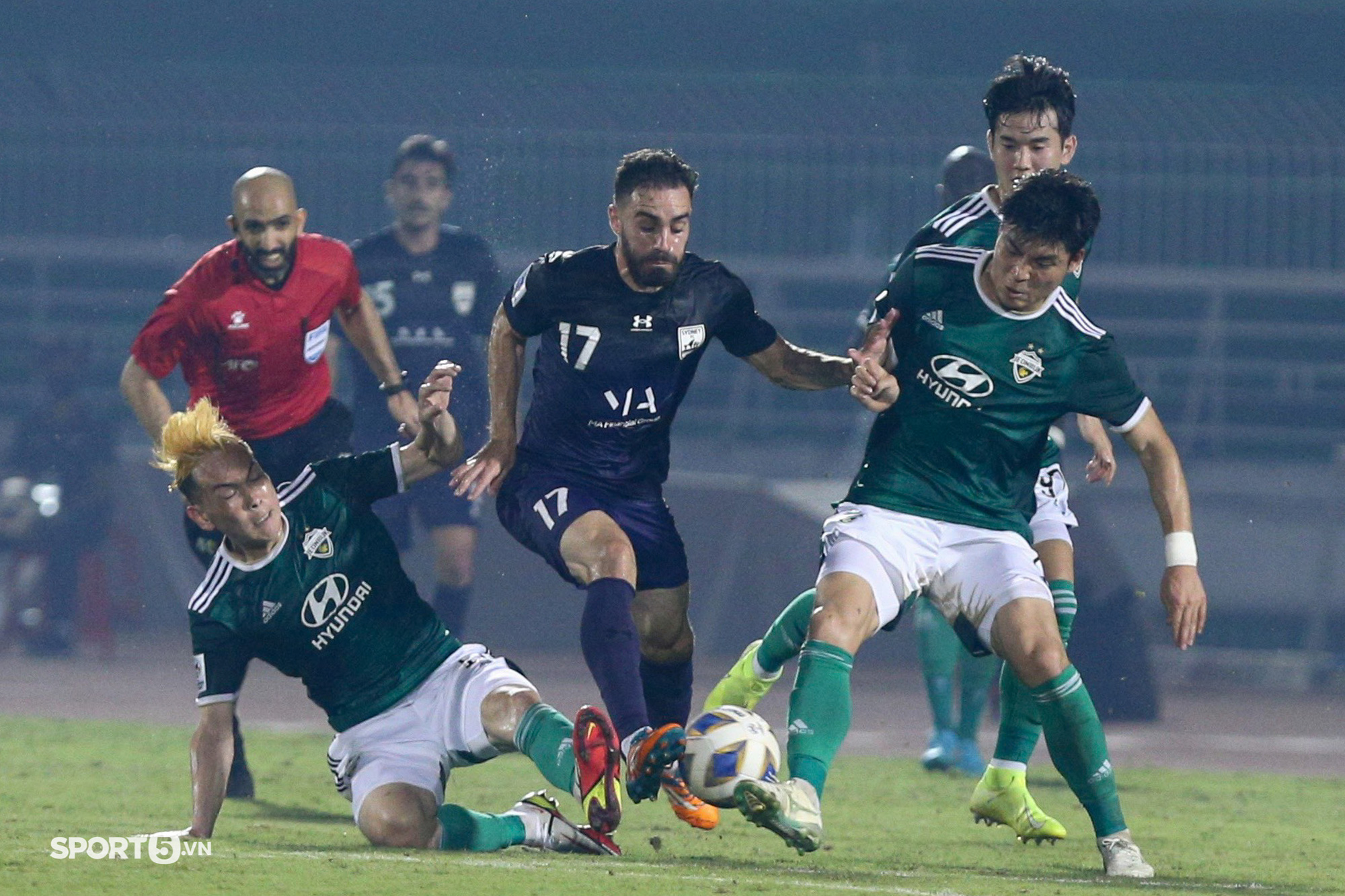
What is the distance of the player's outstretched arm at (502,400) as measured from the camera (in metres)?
5.95

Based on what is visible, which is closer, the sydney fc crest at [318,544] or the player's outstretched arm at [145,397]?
the sydney fc crest at [318,544]

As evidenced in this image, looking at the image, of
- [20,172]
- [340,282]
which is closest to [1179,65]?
[20,172]

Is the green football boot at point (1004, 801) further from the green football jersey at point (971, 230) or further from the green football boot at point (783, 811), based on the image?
the green football boot at point (783, 811)

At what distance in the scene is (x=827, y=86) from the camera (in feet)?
51.2

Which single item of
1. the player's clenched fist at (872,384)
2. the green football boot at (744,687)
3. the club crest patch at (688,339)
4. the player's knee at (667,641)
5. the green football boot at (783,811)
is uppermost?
the club crest patch at (688,339)

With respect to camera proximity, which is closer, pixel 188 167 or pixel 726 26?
pixel 188 167

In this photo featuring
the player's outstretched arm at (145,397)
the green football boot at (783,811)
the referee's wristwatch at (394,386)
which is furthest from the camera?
the referee's wristwatch at (394,386)

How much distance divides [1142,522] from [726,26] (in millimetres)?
7912

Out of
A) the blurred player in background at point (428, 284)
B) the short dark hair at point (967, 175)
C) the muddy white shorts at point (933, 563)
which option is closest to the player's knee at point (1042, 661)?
the muddy white shorts at point (933, 563)

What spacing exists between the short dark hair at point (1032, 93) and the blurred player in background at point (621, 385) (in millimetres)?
932

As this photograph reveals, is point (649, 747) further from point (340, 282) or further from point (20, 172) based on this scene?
point (20, 172)

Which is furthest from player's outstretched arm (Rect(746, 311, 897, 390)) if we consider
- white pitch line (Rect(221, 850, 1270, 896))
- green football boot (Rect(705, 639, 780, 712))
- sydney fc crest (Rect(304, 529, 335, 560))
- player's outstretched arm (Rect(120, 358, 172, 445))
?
player's outstretched arm (Rect(120, 358, 172, 445))

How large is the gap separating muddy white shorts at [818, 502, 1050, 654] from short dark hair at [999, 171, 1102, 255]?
846mm

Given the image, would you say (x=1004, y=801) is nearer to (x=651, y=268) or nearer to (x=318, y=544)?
(x=651, y=268)
